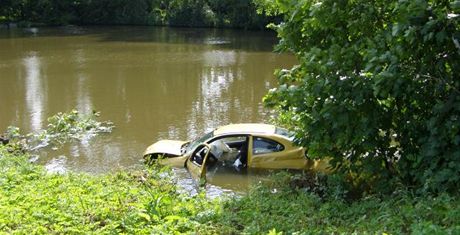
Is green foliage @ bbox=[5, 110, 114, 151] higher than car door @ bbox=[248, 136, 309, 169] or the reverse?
the reverse

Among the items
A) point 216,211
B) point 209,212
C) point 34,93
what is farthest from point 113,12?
point 209,212

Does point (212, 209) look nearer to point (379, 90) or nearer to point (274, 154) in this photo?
point (379, 90)

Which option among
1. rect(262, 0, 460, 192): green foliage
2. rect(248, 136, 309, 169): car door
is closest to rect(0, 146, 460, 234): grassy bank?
rect(262, 0, 460, 192): green foliage

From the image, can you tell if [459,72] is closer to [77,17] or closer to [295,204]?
[295,204]

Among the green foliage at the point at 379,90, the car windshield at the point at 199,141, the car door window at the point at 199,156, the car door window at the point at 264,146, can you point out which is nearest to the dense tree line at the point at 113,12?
the car windshield at the point at 199,141

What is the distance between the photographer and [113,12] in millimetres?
58562

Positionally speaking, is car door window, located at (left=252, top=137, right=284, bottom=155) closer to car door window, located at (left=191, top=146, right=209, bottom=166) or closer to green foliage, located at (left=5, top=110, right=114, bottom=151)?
car door window, located at (left=191, top=146, right=209, bottom=166)

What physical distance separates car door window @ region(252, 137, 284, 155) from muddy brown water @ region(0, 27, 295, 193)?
1.99 feet

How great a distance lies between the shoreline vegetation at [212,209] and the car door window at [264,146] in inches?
58.2

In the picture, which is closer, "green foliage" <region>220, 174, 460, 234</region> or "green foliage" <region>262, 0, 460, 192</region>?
"green foliage" <region>220, 174, 460, 234</region>

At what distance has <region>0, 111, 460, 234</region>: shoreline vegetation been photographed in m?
6.41

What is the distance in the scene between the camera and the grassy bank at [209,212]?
6.38 meters

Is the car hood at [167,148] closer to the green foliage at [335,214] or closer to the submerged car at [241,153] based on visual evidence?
the submerged car at [241,153]

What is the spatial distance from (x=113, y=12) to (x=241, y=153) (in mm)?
49567
